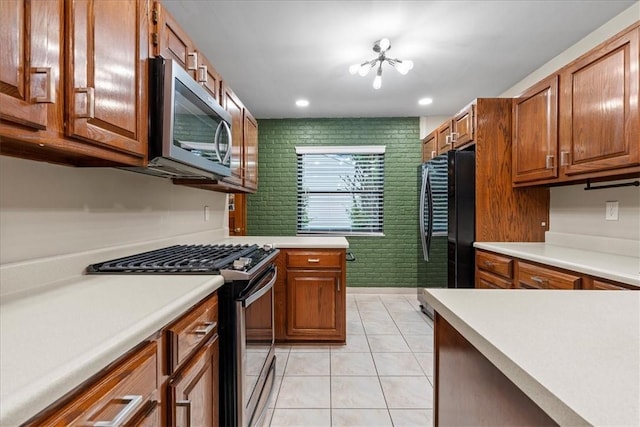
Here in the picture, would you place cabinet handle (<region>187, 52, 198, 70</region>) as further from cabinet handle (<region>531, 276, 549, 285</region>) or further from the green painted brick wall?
the green painted brick wall

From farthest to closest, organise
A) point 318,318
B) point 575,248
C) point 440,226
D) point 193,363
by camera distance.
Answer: point 440,226 → point 318,318 → point 575,248 → point 193,363

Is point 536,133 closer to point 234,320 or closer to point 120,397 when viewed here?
point 234,320

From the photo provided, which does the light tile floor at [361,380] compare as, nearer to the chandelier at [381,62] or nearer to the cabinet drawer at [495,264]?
the cabinet drawer at [495,264]

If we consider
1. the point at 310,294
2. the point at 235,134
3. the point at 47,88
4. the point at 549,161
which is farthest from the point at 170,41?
the point at 549,161

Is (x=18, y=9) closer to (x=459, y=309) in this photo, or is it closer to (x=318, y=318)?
(x=459, y=309)

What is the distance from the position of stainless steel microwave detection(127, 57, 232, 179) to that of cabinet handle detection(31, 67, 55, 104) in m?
0.49

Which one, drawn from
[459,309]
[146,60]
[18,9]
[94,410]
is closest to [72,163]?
[146,60]

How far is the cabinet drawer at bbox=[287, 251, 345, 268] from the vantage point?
2.50 meters

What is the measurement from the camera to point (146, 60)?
4.10ft

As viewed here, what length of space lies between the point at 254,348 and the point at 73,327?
0.93 metres

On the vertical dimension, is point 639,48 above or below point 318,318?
above

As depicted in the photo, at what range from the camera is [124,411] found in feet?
2.12

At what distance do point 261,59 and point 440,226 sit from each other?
2348 millimetres

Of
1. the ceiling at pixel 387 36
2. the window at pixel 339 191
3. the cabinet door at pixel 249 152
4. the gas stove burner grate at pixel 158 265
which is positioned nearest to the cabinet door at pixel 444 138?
the ceiling at pixel 387 36
